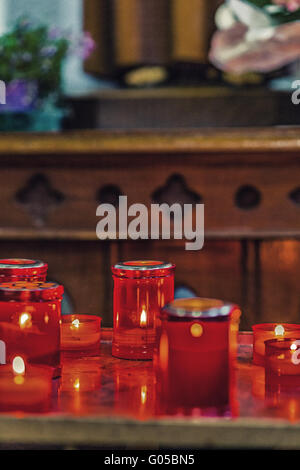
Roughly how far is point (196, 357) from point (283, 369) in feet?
0.36

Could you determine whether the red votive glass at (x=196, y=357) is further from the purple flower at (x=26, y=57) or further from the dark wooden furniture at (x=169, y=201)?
the purple flower at (x=26, y=57)

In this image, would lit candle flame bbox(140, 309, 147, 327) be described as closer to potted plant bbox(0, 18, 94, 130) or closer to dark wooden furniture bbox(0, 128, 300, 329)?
dark wooden furniture bbox(0, 128, 300, 329)

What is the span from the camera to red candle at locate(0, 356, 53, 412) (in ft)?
1.60

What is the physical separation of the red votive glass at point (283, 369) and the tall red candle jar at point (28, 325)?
0.22m

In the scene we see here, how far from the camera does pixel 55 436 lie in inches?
17.9

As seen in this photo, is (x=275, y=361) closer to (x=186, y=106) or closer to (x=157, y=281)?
(x=157, y=281)

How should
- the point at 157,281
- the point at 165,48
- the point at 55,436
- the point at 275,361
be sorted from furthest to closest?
the point at 165,48, the point at 157,281, the point at 275,361, the point at 55,436

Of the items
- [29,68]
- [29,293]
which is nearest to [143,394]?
[29,293]

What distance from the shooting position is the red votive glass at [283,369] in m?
0.57

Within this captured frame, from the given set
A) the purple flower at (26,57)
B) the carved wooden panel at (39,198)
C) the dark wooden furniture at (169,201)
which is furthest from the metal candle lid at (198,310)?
the purple flower at (26,57)

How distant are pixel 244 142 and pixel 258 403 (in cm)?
104

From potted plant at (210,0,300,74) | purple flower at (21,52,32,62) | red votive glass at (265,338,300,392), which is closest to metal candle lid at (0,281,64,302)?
red votive glass at (265,338,300,392)

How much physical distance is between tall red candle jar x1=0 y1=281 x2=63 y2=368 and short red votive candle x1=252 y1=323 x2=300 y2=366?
24 centimetres
